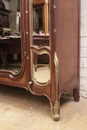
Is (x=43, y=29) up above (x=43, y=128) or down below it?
above

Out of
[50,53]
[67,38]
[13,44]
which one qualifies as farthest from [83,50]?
[13,44]

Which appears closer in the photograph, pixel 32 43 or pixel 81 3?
pixel 32 43

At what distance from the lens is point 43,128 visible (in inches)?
39.9

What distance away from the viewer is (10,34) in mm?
1333

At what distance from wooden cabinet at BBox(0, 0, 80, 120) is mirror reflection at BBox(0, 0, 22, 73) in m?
0.02

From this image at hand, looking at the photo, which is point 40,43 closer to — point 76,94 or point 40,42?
point 40,42

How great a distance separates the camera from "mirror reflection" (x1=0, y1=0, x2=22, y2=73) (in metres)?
1.27

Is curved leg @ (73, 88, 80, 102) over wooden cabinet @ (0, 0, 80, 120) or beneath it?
beneath

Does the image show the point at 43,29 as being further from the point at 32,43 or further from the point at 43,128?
the point at 43,128

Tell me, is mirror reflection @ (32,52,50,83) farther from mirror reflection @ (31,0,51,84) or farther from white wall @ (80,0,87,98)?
white wall @ (80,0,87,98)

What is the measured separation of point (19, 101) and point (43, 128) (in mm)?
520

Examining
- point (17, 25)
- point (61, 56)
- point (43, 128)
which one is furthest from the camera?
point (17, 25)

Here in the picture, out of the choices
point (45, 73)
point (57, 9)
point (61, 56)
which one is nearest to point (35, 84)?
point (45, 73)

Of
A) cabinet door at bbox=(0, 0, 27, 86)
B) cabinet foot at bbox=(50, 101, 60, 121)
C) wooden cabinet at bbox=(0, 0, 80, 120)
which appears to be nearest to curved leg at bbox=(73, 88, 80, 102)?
wooden cabinet at bbox=(0, 0, 80, 120)
